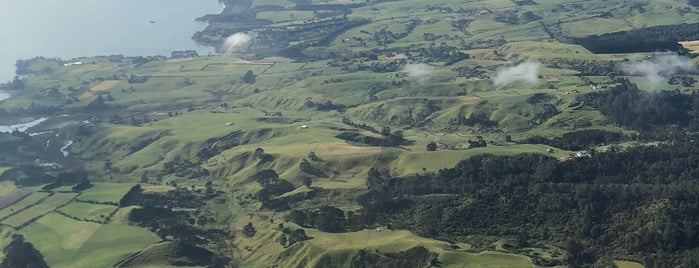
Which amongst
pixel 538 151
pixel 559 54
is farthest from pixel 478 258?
pixel 559 54

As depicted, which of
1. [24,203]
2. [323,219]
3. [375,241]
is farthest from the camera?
[24,203]

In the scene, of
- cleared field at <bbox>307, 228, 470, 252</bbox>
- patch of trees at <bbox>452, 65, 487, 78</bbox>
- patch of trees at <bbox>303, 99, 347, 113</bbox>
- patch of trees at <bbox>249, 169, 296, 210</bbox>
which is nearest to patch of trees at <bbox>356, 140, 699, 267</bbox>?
cleared field at <bbox>307, 228, 470, 252</bbox>

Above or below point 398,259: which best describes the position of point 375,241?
above

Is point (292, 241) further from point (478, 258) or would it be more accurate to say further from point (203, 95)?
point (203, 95)

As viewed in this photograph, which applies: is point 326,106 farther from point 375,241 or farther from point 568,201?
point 568,201

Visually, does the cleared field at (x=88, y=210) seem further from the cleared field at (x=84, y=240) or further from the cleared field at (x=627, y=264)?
the cleared field at (x=627, y=264)

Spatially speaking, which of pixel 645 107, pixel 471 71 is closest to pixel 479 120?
pixel 645 107
